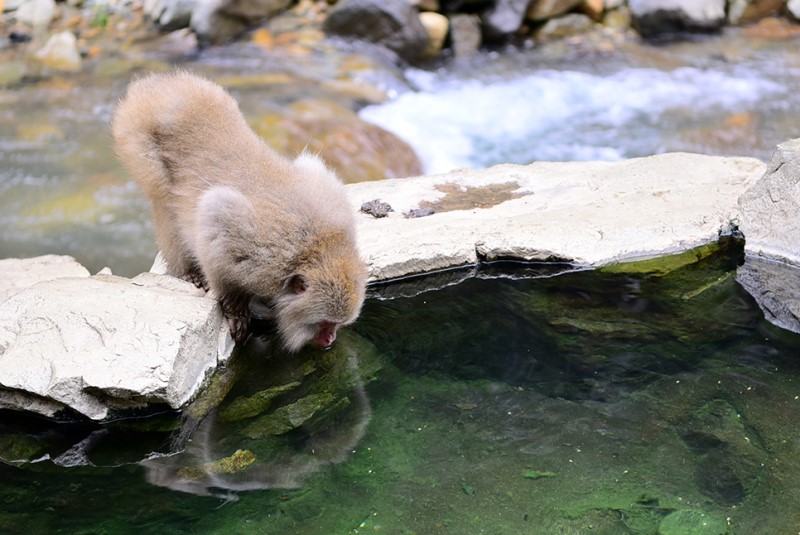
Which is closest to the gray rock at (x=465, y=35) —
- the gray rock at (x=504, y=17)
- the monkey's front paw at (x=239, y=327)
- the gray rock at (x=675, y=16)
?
the gray rock at (x=504, y=17)

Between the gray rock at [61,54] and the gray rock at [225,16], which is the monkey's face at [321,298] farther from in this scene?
the gray rock at [225,16]

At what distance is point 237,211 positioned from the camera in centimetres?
355

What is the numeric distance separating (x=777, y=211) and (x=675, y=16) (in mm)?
8035

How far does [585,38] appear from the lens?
1180cm

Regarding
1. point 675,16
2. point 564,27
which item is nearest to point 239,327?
point 564,27

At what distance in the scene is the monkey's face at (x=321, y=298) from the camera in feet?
11.9

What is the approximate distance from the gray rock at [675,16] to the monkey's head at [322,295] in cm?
912

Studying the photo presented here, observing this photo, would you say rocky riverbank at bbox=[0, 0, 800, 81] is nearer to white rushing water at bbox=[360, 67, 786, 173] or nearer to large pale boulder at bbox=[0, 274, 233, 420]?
white rushing water at bbox=[360, 67, 786, 173]

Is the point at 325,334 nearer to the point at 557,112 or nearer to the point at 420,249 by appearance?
the point at 420,249

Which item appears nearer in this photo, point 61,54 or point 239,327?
point 239,327

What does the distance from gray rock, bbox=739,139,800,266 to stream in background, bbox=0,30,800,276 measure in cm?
438

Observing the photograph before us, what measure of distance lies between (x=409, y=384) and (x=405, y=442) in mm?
400

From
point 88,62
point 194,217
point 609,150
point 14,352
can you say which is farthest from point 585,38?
point 14,352

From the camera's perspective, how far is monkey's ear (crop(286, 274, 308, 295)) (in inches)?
144
